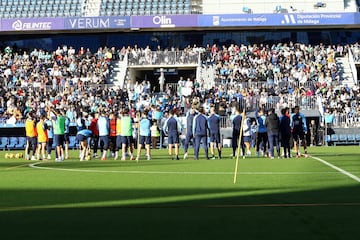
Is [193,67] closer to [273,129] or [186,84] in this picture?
[186,84]

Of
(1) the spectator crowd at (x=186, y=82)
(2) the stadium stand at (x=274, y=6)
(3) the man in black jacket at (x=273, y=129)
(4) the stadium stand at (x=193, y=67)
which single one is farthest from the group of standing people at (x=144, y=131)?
(2) the stadium stand at (x=274, y=6)

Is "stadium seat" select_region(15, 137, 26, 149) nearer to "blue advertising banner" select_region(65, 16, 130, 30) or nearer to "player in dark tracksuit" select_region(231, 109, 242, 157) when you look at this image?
"blue advertising banner" select_region(65, 16, 130, 30)

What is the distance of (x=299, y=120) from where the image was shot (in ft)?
103

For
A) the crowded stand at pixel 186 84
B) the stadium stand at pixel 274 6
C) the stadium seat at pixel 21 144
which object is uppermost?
the stadium stand at pixel 274 6

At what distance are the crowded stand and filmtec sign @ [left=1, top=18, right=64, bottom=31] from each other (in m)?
1.78

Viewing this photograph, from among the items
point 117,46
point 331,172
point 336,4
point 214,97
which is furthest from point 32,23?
point 331,172

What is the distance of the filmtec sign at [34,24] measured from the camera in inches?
2623

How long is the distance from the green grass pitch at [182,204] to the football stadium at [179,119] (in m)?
0.04

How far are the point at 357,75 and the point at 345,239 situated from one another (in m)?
56.6

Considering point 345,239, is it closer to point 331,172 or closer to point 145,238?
point 145,238

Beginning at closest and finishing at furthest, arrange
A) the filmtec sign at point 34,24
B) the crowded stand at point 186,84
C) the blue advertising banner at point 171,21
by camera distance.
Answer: the crowded stand at point 186,84, the blue advertising banner at point 171,21, the filmtec sign at point 34,24

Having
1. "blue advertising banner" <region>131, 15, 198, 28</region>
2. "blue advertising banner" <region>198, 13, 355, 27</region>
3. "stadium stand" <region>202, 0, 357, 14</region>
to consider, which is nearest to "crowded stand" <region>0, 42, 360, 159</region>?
"blue advertising banner" <region>198, 13, 355, 27</region>

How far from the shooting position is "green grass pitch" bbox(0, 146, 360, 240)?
35.6 ft

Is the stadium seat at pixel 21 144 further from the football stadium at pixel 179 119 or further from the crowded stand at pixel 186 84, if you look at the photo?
the crowded stand at pixel 186 84
